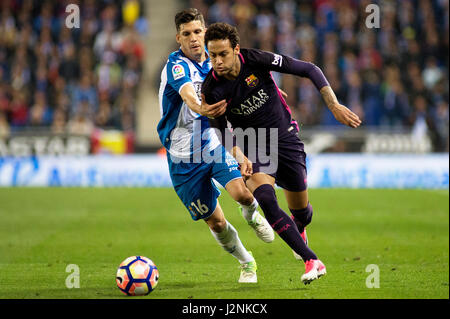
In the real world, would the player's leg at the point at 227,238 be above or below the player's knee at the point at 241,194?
below

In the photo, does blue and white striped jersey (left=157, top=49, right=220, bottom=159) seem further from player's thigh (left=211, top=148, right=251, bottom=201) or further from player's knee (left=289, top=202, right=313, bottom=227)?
player's knee (left=289, top=202, right=313, bottom=227)

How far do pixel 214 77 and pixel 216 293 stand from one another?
6.24 feet

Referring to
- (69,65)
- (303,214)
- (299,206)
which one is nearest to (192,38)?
(299,206)

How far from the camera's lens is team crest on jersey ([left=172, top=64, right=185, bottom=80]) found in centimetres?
651

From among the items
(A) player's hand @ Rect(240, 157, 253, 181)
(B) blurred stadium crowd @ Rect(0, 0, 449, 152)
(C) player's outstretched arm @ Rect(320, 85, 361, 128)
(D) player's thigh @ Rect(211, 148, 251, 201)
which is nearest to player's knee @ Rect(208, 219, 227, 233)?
(D) player's thigh @ Rect(211, 148, 251, 201)

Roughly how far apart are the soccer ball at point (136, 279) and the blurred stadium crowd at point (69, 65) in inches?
472

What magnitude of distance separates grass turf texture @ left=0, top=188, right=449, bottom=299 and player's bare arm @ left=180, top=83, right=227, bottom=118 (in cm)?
158

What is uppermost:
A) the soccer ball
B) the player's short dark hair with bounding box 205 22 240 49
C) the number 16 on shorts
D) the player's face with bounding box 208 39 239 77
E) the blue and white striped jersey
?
the player's short dark hair with bounding box 205 22 240 49

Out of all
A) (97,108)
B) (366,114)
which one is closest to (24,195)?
(97,108)

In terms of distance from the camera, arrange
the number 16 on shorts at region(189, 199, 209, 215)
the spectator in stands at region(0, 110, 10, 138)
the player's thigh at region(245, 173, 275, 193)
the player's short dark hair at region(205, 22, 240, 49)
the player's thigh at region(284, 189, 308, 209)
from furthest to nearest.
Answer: the spectator in stands at region(0, 110, 10, 138) < the player's thigh at region(284, 189, 308, 209) < the number 16 on shorts at region(189, 199, 209, 215) < the player's thigh at region(245, 173, 275, 193) < the player's short dark hair at region(205, 22, 240, 49)

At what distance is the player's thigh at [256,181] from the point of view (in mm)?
6176

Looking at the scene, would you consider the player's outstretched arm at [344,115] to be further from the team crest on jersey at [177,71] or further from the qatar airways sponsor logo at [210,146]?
the team crest on jersey at [177,71]

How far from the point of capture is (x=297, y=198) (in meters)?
7.06

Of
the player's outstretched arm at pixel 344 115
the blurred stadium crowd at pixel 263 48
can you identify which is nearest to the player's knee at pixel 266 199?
the player's outstretched arm at pixel 344 115
